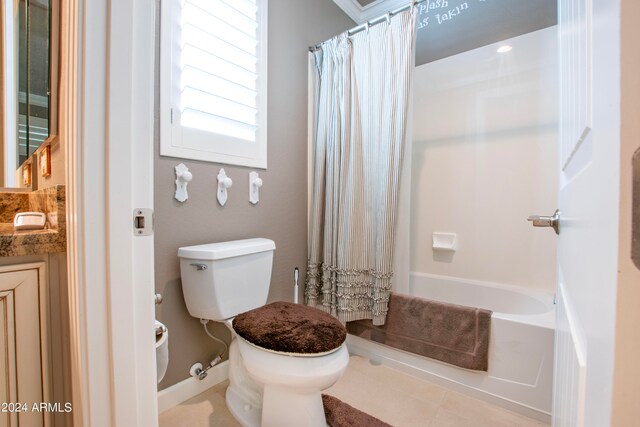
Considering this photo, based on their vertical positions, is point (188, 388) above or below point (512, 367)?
below

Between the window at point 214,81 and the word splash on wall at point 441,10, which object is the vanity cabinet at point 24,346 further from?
the word splash on wall at point 441,10

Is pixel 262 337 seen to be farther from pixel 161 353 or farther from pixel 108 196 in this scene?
pixel 108 196

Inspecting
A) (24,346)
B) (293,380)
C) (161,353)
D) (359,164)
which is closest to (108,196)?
(24,346)

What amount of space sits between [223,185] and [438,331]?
4.52 feet

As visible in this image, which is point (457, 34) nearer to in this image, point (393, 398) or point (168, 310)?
point (393, 398)

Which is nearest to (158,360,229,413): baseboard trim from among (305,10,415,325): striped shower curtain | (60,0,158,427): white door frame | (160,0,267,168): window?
(305,10,415,325): striped shower curtain

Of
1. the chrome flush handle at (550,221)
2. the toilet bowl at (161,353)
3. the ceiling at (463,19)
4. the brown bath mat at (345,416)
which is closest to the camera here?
the chrome flush handle at (550,221)

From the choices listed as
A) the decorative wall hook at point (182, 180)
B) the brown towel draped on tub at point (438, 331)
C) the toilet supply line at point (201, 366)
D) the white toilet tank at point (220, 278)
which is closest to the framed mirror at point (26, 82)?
the decorative wall hook at point (182, 180)

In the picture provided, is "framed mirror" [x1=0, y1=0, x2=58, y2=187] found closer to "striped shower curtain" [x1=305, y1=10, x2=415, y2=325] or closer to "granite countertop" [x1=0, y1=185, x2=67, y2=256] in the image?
"granite countertop" [x1=0, y1=185, x2=67, y2=256]

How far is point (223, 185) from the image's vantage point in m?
1.49

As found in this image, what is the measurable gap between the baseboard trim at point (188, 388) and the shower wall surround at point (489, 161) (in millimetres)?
1575

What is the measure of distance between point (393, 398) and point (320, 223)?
1065mm

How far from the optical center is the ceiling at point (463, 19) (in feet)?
5.91

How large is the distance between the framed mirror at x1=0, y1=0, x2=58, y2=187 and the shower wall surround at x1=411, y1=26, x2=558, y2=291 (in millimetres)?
2172
